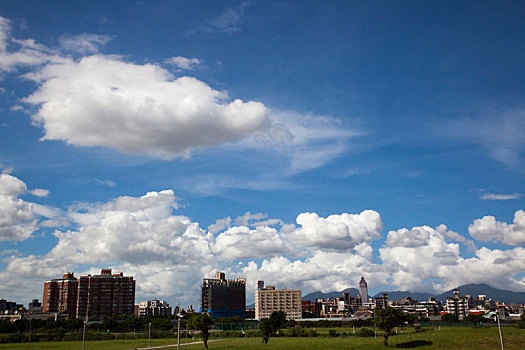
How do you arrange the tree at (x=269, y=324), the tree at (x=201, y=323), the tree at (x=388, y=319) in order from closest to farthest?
the tree at (x=201, y=323)
the tree at (x=388, y=319)
the tree at (x=269, y=324)

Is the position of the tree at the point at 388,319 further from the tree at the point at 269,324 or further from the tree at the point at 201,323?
the tree at the point at 201,323

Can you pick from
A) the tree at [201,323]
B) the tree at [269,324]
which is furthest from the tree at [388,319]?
the tree at [201,323]

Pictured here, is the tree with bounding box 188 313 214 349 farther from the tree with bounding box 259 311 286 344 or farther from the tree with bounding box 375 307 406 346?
the tree with bounding box 375 307 406 346

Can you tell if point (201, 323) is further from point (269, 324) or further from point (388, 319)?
point (388, 319)

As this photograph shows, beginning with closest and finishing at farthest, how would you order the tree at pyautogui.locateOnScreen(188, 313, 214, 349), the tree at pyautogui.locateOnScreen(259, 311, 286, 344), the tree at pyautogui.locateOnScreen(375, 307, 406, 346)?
the tree at pyautogui.locateOnScreen(188, 313, 214, 349) → the tree at pyautogui.locateOnScreen(375, 307, 406, 346) → the tree at pyautogui.locateOnScreen(259, 311, 286, 344)

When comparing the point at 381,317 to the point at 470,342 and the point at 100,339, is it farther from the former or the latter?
the point at 100,339

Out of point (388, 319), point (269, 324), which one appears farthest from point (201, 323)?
point (388, 319)

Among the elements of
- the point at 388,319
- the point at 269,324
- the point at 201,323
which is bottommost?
the point at 269,324

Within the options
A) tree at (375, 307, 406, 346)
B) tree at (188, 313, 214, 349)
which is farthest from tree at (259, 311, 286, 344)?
tree at (375, 307, 406, 346)

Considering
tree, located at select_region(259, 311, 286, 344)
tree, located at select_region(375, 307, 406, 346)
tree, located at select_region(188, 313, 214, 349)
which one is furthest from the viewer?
tree, located at select_region(259, 311, 286, 344)

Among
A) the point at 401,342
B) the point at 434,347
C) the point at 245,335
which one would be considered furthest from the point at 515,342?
the point at 245,335

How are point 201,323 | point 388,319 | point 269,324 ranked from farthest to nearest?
point 269,324
point 388,319
point 201,323

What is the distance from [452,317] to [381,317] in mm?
116039

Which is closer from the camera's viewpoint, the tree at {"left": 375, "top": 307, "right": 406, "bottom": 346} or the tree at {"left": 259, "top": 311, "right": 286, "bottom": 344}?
the tree at {"left": 375, "top": 307, "right": 406, "bottom": 346}
